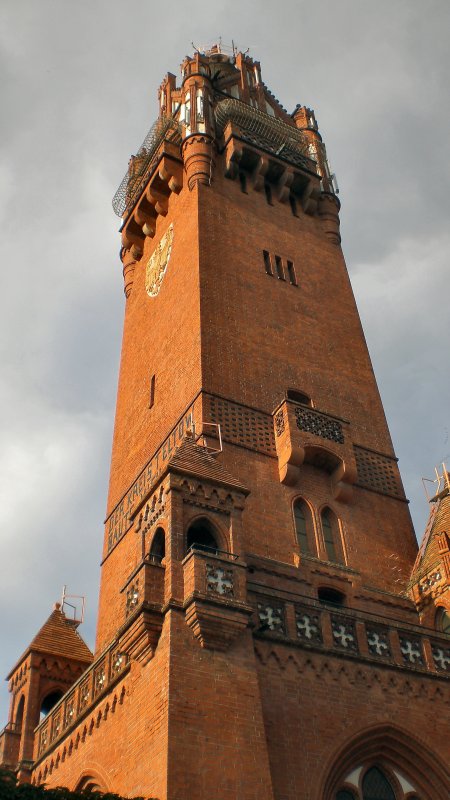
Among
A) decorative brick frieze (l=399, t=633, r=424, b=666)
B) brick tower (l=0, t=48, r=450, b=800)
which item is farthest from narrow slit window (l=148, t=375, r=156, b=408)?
decorative brick frieze (l=399, t=633, r=424, b=666)

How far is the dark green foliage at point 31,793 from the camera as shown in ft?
38.3

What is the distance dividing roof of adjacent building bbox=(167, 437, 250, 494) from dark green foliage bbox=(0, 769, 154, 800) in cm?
603

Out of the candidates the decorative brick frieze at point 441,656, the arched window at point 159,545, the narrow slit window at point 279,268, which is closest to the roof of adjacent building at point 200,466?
the arched window at point 159,545

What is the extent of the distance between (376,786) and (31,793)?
21.9 ft

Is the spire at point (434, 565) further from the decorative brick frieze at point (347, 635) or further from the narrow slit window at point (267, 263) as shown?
the narrow slit window at point (267, 263)

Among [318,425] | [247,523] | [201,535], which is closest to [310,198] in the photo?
[318,425]

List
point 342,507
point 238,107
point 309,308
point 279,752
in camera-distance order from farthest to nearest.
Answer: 1. point 238,107
2. point 309,308
3. point 342,507
4. point 279,752

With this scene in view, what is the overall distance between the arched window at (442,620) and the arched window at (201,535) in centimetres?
583

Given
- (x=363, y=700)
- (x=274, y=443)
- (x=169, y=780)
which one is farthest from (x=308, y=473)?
(x=169, y=780)

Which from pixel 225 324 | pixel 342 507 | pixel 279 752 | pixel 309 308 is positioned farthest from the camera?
pixel 309 308

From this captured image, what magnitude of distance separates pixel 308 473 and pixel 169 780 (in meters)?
9.89

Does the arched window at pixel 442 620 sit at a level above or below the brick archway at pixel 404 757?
above

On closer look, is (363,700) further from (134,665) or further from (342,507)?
A: (342,507)

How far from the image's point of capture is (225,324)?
2358cm
